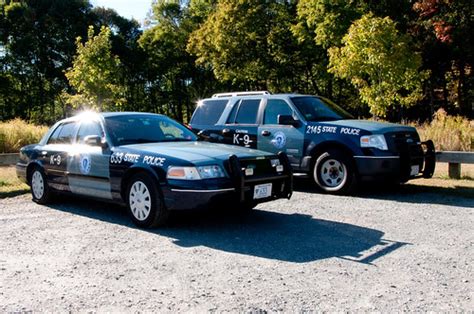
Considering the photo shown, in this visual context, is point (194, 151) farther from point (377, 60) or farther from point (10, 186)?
point (377, 60)

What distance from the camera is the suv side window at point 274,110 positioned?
9.27 meters

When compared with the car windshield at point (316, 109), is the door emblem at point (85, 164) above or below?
below

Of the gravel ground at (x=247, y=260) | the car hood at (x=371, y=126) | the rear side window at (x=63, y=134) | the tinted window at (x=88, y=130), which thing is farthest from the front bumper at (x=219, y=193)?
the car hood at (x=371, y=126)

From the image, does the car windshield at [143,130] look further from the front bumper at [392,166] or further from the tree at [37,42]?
the tree at [37,42]

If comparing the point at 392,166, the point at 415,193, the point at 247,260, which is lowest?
the point at 247,260

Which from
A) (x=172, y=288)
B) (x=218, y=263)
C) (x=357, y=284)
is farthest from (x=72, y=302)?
(x=357, y=284)

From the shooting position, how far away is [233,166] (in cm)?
578

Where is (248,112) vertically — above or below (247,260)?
above

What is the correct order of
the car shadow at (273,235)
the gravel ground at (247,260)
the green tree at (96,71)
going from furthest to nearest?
the green tree at (96,71)
the car shadow at (273,235)
the gravel ground at (247,260)

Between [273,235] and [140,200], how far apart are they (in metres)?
1.74

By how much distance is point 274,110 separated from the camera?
30.9 ft

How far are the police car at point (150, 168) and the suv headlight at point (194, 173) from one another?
0.01 m

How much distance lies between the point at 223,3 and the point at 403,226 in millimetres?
27835

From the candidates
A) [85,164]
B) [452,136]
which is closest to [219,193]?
[85,164]
